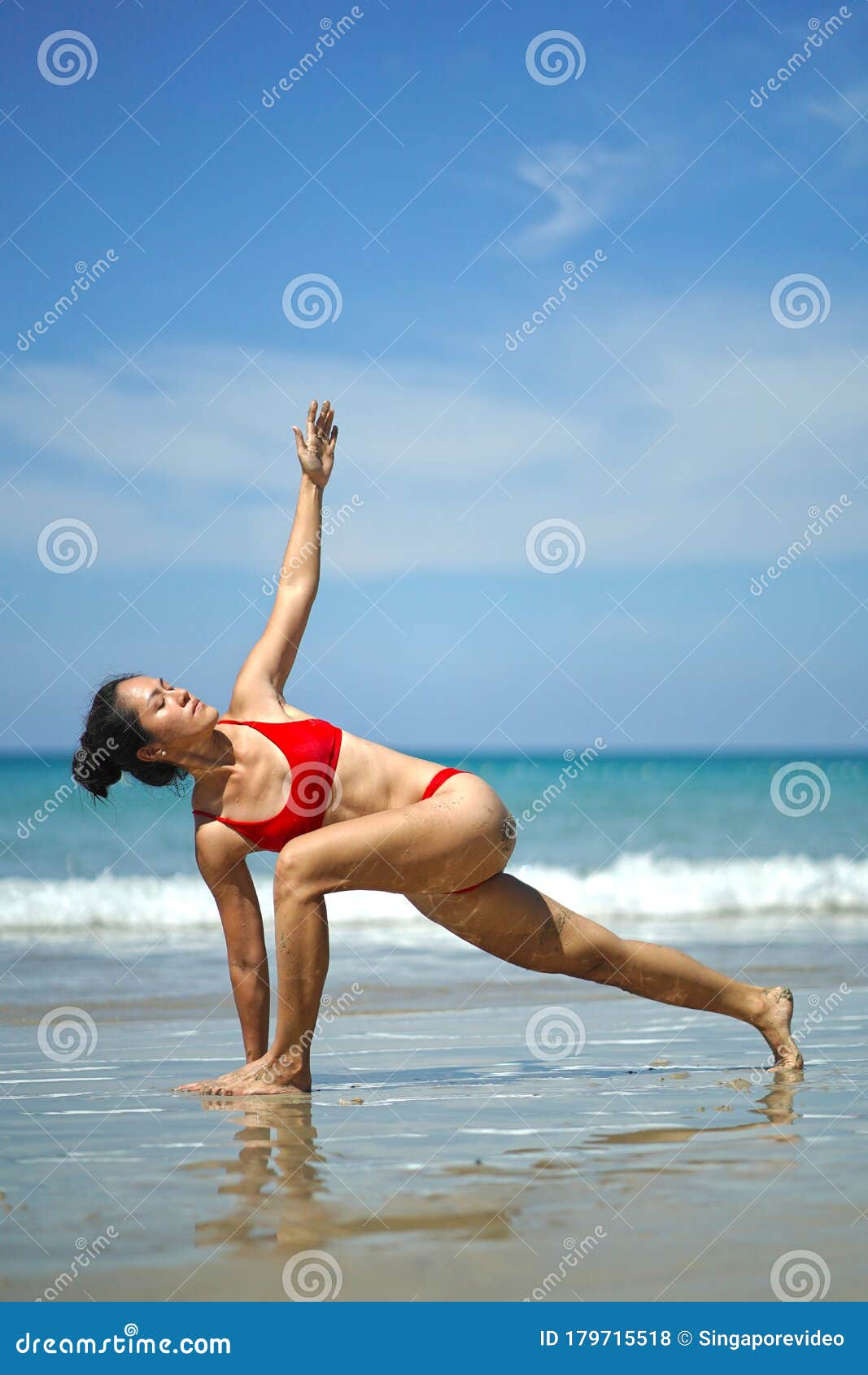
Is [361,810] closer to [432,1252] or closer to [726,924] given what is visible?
[432,1252]

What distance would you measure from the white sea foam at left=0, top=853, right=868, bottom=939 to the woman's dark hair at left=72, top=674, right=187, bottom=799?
6692mm

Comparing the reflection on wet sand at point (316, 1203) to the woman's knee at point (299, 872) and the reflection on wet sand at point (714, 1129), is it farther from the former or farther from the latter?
the woman's knee at point (299, 872)

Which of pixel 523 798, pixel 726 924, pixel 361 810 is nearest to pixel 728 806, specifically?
pixel 523 798

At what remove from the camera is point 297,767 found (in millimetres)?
4559

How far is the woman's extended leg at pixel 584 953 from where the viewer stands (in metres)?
4.69

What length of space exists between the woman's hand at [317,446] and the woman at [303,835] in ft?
1.06

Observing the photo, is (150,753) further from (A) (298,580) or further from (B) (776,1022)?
(B) (776,1022)

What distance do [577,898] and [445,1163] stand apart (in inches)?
453

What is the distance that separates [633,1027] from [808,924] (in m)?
5.97

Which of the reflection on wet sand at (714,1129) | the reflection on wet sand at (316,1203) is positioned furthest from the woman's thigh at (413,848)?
the reflection on wet sand at (714,1129)

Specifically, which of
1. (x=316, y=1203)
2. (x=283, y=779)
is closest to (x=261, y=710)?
(x=283, y=779)

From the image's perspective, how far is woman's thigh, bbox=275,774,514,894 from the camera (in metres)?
4.32

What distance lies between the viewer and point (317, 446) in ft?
16.9

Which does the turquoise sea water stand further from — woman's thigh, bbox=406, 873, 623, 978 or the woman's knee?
woman's thigh, bbox=406, 873, 623, 978
